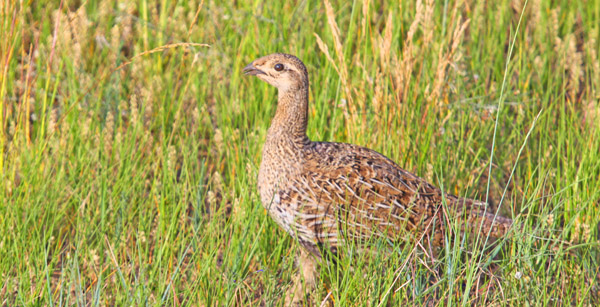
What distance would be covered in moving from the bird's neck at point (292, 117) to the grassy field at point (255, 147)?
25 cm

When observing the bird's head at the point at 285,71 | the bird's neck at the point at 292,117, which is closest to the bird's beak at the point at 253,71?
the bird's head at the point at 285,71

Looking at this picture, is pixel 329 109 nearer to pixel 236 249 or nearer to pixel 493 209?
pixel 493 209

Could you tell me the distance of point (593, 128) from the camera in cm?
469

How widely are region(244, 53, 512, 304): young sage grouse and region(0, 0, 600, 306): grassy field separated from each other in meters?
0.15

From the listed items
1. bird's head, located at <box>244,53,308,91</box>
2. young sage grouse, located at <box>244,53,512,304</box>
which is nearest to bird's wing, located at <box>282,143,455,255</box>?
young sage grouse, located at <box>244,53,512,304</box>

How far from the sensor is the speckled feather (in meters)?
4.08

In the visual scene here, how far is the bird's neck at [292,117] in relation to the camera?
4371 millimetres

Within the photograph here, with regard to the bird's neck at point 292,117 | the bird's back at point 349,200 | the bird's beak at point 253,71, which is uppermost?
the bird's beak at point 253,71

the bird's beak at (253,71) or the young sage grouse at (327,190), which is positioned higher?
the bird's beak at (253,71)

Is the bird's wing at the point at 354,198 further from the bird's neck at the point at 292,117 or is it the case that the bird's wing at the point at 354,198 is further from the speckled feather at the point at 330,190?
the bird's neck at the point at 292,117

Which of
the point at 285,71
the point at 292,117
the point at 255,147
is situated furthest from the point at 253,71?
the point at 255,147

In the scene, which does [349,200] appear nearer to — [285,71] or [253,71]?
[285,71]

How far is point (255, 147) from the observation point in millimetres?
4844

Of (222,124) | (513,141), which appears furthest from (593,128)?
(222,124)
